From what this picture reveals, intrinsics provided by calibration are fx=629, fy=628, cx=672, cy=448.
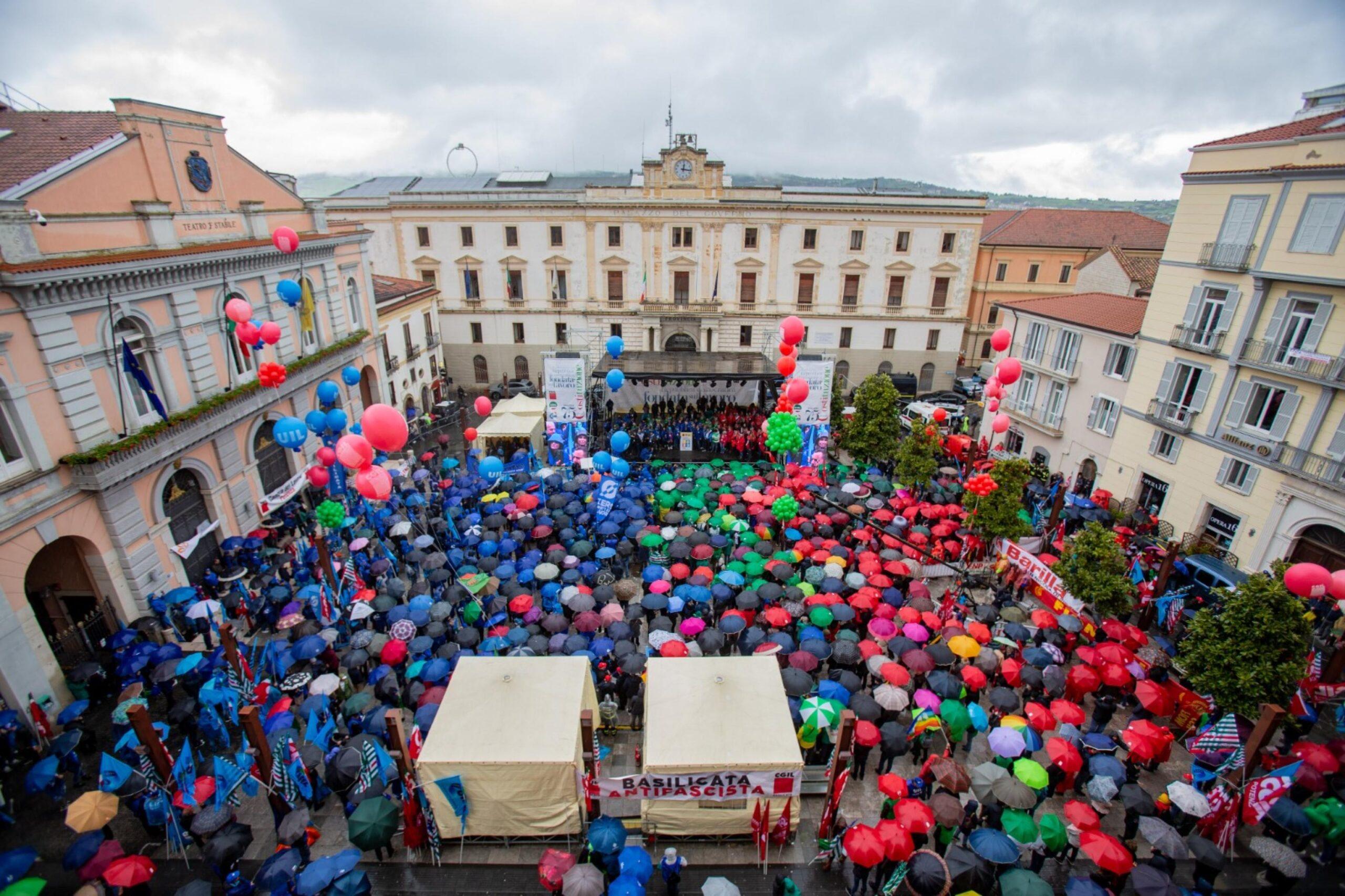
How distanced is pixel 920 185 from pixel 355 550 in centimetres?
5073

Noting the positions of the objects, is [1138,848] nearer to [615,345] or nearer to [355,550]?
[355,550]

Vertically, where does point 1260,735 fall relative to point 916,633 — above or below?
above

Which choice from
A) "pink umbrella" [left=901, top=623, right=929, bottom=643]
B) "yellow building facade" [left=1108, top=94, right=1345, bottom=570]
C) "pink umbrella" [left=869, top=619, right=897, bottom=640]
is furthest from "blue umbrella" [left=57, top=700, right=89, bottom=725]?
"yellow building facade" [left=1108, top=94, right=1345, bottom=570]

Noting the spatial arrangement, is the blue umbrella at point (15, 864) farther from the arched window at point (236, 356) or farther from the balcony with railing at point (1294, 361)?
the balcony with railing at point (1294, 361)

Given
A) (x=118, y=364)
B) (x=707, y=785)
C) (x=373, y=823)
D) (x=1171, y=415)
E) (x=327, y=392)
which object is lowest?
(x=373, y=823)

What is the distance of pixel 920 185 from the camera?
5172 centimetres

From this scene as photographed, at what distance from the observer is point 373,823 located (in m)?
10.6

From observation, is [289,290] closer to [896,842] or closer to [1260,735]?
[896,842]

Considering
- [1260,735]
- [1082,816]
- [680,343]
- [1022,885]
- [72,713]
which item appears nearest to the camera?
[1022,885]

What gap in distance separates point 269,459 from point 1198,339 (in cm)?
3262

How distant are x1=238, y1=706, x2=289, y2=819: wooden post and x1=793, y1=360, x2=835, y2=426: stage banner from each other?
830 inches

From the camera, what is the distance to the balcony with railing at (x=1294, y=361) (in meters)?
17.2

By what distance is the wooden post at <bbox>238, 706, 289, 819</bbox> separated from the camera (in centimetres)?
1101

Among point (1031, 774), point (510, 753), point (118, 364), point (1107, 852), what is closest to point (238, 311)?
point (118, 364)
